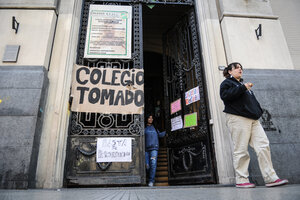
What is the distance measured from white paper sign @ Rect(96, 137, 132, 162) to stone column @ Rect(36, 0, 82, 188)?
27.8 inches

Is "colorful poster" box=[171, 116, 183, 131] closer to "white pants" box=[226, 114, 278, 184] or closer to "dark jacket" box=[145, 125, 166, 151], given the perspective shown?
"dark jacket" box=[145, 125, 166, 151]

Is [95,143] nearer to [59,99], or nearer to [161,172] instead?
[59,99]

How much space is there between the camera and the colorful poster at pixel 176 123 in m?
5.24

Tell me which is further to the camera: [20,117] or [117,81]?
[117,81]

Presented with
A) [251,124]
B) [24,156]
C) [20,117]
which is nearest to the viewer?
[251,124]

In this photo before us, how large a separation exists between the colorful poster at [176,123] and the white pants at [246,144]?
1969 mm

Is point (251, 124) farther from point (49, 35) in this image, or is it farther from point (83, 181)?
point (49, 35)

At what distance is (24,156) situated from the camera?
3.60 metres

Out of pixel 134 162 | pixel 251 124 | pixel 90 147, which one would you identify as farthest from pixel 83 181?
pixel 251 124

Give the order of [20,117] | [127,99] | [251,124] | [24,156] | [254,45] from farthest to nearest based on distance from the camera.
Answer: [254,45], [127,99], [20,117], [24,156], [251,124]

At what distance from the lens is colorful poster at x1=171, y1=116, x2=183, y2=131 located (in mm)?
5238

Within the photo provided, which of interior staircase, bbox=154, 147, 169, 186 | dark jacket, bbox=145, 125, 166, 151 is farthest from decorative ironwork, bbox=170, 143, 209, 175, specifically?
interior staircase, bbox=154, 147, 169, 186

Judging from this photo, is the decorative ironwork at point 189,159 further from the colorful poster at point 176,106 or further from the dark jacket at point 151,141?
the colorful poster at point 176,106

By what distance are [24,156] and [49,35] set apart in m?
2.65
